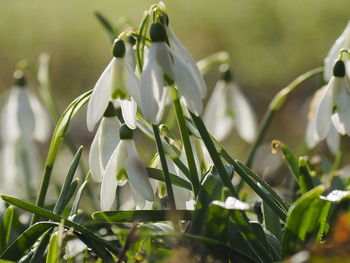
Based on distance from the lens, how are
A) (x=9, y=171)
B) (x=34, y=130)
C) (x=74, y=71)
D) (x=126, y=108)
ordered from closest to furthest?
1. (x=126, y=108)
2. (x=34, y=130)
3. (x=9, y=171)
4. (x=74, y=71)

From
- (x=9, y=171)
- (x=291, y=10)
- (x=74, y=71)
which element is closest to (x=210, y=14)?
(x=291, y=10)

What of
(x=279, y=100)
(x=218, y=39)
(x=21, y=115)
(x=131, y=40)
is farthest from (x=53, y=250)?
(x=218, y=39)

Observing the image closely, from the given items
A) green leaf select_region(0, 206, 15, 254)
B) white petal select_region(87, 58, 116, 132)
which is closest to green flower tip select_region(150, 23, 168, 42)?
white petal select_region(87, 58, 116, 132)

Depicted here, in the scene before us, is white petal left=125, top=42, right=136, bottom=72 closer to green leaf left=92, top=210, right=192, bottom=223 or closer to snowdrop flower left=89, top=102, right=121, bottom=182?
snowdrop flower left=89, top=102, right=121, bottom=182

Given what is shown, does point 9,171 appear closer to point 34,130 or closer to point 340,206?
point 34,130

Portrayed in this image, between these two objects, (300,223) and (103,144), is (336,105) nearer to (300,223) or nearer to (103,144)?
(300,223)

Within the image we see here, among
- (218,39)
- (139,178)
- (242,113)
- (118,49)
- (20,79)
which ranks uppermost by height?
(118,49)
